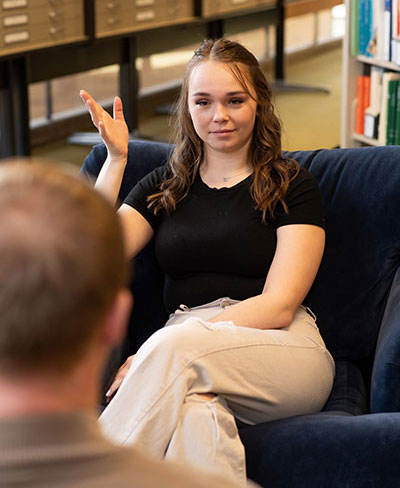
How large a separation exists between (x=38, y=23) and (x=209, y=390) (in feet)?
10.8

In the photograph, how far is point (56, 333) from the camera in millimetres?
592

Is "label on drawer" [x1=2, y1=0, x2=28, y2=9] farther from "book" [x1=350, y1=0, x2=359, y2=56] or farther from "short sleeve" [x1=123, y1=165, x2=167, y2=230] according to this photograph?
"short sleeve" [x1=123, y1=165, x2=167, y2=230]

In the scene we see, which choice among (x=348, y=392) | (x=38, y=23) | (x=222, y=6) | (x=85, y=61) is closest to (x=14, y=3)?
(x=38, y=23)

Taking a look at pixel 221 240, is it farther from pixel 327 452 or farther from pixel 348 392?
pixel 327 452

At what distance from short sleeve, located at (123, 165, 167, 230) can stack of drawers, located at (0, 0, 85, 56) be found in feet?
7.63

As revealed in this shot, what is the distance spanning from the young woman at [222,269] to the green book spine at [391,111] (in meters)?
1.91

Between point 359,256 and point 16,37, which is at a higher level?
point 16,37

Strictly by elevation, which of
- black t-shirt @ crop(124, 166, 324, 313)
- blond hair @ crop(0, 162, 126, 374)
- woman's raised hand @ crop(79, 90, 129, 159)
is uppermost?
→ blond hair @ crop(0, 162, 126, 374)

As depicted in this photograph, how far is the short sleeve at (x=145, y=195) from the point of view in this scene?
2.04m

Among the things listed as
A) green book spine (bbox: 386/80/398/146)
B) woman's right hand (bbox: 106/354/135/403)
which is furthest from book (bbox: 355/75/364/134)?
woman's right hand (bbox: 106/354/135/403)

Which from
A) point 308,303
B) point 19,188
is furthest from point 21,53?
point 19,188

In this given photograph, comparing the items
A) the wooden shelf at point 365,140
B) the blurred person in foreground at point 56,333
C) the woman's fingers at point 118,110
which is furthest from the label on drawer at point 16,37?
the blurred person in foreground at point 56,333

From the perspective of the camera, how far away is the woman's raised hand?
2021 millimetres

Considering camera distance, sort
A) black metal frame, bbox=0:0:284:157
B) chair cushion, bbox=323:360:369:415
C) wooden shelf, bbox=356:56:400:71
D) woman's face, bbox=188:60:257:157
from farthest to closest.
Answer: black metal frame, bbox=0:0:284:157
wooden shelf, bbox=356:56:400:71
woman's face, bbox=188:60:257:157
chair cushion, bbox=323:360:369:415
